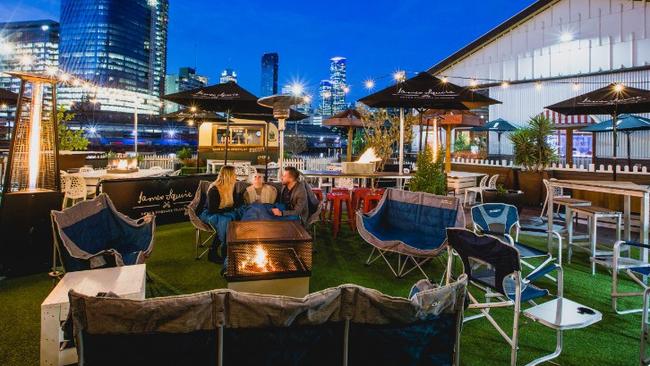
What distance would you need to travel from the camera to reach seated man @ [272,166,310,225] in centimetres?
521

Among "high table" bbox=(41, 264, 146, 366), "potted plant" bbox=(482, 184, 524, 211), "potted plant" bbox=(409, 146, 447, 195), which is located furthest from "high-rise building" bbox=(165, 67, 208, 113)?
"high table" bbox=(41, 264, 146, 366)

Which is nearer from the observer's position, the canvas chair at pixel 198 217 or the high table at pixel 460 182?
the canvas chair at pixel 198 217

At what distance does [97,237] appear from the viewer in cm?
399

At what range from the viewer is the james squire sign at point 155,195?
6492 millimetres

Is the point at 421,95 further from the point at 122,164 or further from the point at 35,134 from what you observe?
the point at 122,164

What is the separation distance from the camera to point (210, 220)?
5121 mm

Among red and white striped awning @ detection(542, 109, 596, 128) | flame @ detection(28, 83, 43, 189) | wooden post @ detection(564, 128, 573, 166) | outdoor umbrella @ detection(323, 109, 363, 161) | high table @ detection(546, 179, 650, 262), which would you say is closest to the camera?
high table @ detection(546, 179, 650, 262)

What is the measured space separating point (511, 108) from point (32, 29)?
7401cm

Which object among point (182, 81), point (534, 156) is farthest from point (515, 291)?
point (182, 81)

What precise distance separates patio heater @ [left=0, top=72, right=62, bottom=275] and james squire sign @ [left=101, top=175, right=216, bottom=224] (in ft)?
5.08

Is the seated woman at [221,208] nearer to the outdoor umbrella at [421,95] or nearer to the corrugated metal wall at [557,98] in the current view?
the outdoor umbrella at [421,95]

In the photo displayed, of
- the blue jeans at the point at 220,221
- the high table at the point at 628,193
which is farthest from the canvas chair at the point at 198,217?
the high table at the point at 628,193

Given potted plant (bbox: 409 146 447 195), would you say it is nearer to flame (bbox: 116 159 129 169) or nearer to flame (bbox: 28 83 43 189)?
flame (bbox: 28 83 43 189)

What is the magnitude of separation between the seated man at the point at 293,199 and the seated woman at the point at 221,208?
0.64 m
